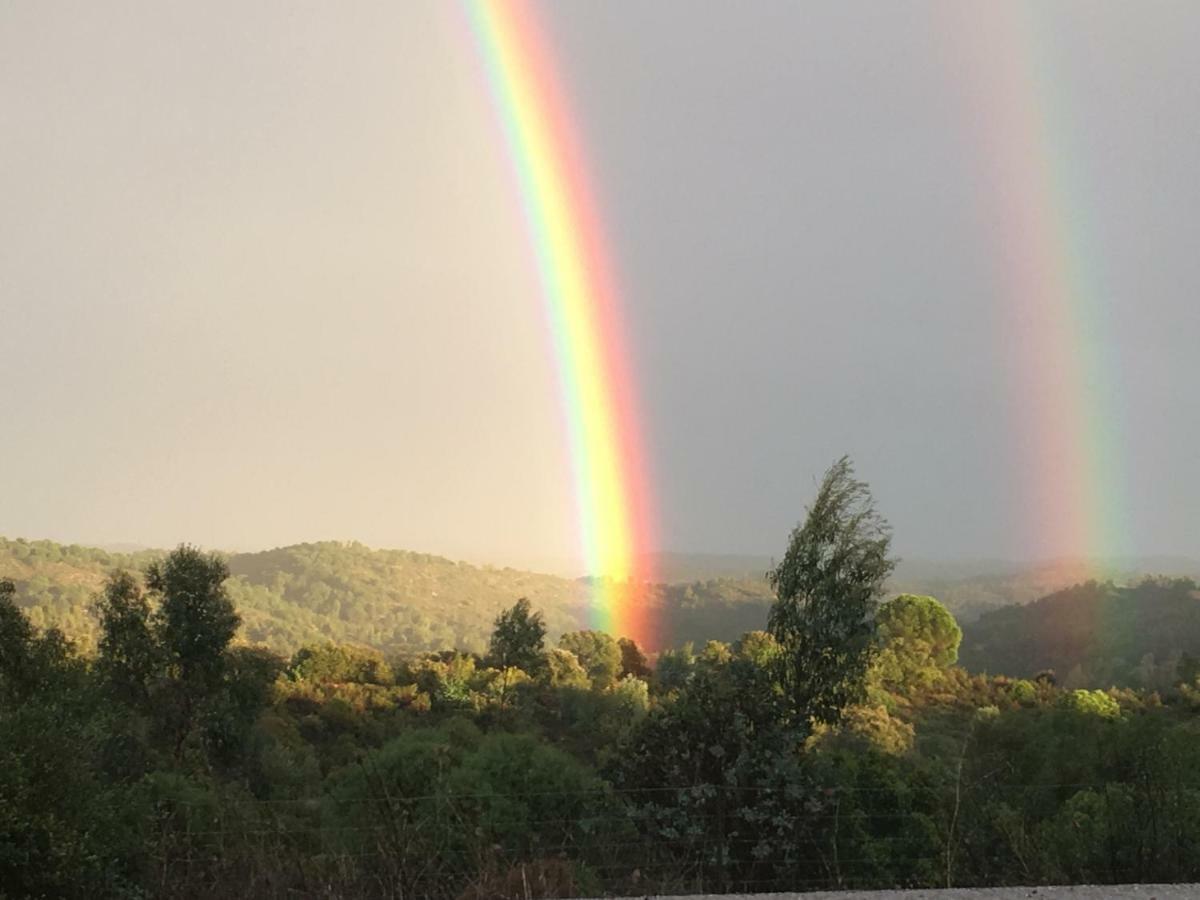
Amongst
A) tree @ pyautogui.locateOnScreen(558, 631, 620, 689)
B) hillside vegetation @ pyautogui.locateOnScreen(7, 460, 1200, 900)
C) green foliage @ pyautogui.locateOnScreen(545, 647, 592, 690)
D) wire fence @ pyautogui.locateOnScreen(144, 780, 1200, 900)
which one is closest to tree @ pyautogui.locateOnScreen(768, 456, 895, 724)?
hillside vegetation @ pyautogui.locateOnScreen(7, 460, 1200, 900)

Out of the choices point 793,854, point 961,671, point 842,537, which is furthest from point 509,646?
point 793,854

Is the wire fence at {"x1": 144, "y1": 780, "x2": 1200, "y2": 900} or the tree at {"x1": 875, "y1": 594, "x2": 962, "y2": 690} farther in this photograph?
the tree at {"x1": 875, "y1": 594, "x2": 962, "y2": 690}

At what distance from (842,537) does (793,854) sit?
49.0 ft

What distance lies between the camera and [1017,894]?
5.62 meters

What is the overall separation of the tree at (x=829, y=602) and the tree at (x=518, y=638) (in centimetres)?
3684

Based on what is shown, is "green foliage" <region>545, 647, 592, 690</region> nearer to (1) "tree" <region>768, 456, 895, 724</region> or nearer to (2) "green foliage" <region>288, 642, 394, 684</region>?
(2) "green foliage" <region>288, 642, 394, 684</region>

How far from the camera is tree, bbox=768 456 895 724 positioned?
22.5 meters

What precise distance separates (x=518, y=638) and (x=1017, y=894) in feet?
181

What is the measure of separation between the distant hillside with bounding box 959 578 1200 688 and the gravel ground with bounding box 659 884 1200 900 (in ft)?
227

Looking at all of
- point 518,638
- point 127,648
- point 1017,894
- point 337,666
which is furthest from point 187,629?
point 337,666

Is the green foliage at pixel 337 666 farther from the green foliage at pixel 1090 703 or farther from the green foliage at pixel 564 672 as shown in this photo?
the green foliage at pixel 1090 703

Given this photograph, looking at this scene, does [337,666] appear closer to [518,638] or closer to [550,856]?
[518,638]

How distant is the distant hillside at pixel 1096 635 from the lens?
242 ft

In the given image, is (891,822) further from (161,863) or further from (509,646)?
(509,646)
